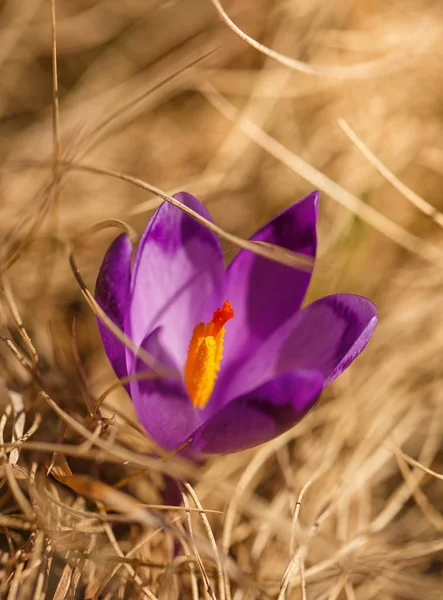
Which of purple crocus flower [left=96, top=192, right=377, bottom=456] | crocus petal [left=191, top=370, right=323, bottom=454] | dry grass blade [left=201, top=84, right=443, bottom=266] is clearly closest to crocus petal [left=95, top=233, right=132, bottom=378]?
→ purple crocus flower [left=96, top=192, right=377, bottom=456]

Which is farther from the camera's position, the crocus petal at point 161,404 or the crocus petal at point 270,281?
the crocus petal at point 270,281

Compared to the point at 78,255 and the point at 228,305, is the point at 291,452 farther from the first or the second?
the point at 78,255

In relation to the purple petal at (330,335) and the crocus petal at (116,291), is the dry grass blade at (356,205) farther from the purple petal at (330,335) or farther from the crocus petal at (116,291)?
the crocus petal at (116,291)

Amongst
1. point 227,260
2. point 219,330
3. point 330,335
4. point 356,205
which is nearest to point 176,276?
point 219,330

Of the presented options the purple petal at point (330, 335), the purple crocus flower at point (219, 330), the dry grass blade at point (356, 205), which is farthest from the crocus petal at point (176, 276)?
the dry grass blade at point (356, 205)

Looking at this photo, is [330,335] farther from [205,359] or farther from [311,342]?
[205,359]

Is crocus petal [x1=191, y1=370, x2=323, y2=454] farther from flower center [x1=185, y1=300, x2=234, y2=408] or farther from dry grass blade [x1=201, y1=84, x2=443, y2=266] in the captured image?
dry grass blade [x1=201, y1=84, x2=443, y2=266]
